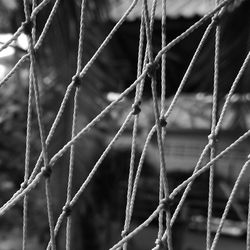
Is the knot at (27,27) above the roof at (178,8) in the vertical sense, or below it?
below

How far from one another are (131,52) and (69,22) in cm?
84

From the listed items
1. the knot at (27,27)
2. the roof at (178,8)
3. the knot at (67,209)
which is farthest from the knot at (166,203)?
the roof at (178,8)

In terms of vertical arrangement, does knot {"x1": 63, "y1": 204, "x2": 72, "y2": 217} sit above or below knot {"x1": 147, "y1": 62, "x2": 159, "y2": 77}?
below

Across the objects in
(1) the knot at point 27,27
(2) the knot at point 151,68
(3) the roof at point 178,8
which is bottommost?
(2) the knot at point 151,68

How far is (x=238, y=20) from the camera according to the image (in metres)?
1.71

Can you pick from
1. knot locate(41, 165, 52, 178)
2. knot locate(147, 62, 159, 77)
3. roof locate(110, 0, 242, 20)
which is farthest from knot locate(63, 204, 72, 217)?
roof locate(110, 0, 242, 20)

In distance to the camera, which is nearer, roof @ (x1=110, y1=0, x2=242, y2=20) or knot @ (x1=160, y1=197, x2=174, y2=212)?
knot @ (x1=160, y1=197, x2=174, y2=212)

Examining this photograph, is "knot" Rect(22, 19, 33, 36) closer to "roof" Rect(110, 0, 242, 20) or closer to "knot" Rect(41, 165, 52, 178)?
"knot" Rect(41, 165, 52, 178)

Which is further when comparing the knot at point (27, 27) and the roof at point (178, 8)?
the roof at point (178, 8)

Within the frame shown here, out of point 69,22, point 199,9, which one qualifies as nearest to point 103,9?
point 69,22

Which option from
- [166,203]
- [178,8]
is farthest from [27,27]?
[178,8]

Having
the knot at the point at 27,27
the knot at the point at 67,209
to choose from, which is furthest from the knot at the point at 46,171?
the knot at the point at 27,27

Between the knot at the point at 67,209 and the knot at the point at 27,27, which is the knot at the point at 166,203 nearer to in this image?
the knot at the point at 67,209

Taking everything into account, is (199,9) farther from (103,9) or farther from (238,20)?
(103,9)
